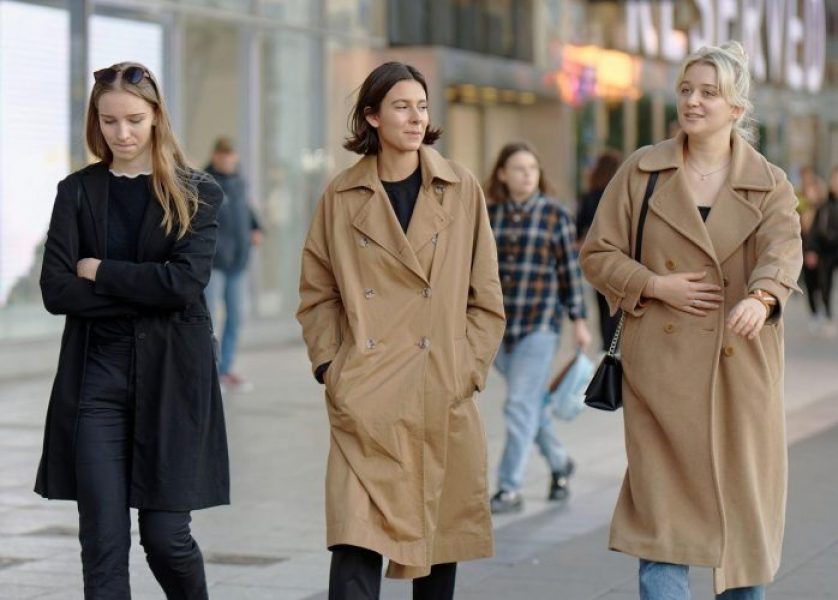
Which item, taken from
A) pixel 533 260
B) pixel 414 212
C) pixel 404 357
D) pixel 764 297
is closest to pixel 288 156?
pixel 533 260

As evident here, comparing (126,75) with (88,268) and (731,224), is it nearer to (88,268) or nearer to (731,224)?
(88,268)

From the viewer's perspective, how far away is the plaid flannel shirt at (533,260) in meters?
8.71

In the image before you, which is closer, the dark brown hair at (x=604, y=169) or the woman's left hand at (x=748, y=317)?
the woman's left hand at (x=748, y=317)

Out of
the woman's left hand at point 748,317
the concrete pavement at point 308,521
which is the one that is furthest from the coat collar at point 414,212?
the concrete pavement at point 308,521

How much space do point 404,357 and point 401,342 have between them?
43 mm

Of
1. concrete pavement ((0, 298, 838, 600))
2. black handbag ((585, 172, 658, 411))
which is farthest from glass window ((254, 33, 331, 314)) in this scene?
black handbag ((585, 172, 658, 411))

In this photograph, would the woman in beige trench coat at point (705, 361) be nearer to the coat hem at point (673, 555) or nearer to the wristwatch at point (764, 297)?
the coat hem at point (673, 555)

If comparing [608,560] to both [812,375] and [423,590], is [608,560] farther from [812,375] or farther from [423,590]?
[812,375]

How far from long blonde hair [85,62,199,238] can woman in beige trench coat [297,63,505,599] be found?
0.38 m

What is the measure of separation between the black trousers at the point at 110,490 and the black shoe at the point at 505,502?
349cm

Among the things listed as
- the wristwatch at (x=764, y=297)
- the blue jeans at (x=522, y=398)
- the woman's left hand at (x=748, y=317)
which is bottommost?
the blue jeans at (x=522, y=398)

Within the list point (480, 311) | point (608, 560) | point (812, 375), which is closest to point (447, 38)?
point (812, 375)

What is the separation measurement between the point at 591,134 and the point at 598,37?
5.49 feet

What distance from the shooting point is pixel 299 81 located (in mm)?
19984
